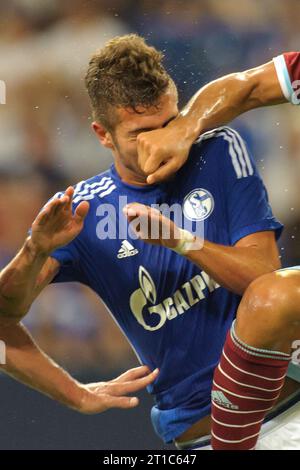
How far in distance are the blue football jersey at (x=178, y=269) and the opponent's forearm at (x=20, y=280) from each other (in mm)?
119

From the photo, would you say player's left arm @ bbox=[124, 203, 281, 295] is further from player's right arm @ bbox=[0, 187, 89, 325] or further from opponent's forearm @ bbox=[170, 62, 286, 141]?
opponent's forearm @ bbox=[170, 62, 286, 141]

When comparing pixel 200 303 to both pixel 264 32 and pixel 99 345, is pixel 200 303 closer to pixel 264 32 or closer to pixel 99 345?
pixel 99 345

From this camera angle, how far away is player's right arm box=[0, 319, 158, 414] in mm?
1554

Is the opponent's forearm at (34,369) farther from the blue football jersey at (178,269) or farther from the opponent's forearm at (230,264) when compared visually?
the opponent's forearm at (230,264)

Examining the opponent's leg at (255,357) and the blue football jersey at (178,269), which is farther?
the blue football jersey at (178,269)

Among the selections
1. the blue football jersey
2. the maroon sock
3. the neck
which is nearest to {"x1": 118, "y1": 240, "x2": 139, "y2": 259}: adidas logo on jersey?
the blue football jersey

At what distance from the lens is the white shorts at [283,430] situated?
1.43 meters

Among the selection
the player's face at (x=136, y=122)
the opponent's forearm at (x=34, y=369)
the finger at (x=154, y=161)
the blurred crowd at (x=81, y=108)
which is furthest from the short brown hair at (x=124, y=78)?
the blurred crowd at (x=81, y=108)

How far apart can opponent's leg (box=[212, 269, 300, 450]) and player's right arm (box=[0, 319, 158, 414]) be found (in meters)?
0.32

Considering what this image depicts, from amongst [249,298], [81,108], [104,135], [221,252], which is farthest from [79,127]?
[249,298]

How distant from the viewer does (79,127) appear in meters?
2.19

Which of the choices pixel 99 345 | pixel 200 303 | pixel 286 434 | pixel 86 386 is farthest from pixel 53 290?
pixel 286 434

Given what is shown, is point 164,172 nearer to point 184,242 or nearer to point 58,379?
point 184,242

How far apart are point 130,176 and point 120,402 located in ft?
1.42
